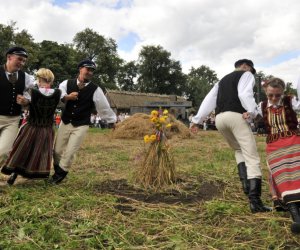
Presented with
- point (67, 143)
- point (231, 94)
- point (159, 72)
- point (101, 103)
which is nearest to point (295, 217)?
point (231, 94)

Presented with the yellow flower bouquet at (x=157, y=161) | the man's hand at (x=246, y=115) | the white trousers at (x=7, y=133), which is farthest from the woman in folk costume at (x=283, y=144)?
the white trousers at (x=7, y=133)

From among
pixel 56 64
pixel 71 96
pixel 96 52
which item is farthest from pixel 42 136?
pixel 96 52

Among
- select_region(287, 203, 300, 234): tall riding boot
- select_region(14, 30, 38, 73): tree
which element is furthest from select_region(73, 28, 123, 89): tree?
select_region(287, 203, 300, 234): tall riding boot

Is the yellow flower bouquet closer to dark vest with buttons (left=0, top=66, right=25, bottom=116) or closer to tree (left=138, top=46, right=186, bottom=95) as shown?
dark vest with buttons (left=0, top=66, right=25, bottom=116)

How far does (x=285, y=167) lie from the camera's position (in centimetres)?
365

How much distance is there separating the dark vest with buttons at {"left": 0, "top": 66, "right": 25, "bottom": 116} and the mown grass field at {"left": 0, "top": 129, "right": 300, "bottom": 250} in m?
1.03

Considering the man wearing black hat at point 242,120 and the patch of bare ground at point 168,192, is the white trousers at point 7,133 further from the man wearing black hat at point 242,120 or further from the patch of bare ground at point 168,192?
the man wearing black hat at point 242,120

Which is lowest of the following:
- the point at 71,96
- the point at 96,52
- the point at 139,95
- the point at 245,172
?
the point at 245,172

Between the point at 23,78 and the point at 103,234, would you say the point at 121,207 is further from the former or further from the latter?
the point at 23,78

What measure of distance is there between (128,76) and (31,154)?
69.2 meters

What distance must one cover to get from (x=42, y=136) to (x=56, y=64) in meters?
42.3

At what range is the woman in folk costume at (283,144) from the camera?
354 cm

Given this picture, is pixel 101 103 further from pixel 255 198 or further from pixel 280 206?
pixel 280 206

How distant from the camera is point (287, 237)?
10.9ft
